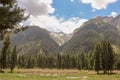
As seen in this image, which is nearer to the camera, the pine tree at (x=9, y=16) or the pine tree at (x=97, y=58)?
the pine tree at (x=9, y=16)

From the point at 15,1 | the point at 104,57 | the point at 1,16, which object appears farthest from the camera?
the point at 104,57

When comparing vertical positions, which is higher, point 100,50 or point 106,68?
point 100,50

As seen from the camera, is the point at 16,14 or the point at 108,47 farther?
the point at 108,47

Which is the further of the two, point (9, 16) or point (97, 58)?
point (97, 58)

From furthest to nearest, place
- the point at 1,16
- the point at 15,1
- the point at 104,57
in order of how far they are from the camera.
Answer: the point at 104,57 → the point at 15,1 → the point at 1,16

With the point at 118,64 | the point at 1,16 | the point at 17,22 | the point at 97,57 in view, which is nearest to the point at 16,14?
the point at 17,22

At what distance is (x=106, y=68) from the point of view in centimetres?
12494

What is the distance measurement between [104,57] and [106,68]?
5.84m

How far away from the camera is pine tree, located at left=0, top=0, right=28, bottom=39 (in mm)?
26359

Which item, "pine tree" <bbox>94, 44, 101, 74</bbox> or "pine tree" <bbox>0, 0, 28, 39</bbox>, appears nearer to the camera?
"pine tree" <bbox>0, 0, 28, 39</bbox>

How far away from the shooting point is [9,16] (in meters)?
27.7

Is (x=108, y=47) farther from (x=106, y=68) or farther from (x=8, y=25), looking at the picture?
(x=8, y=25)

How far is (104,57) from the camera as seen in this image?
12431 cm

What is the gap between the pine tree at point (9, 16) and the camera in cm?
2636
